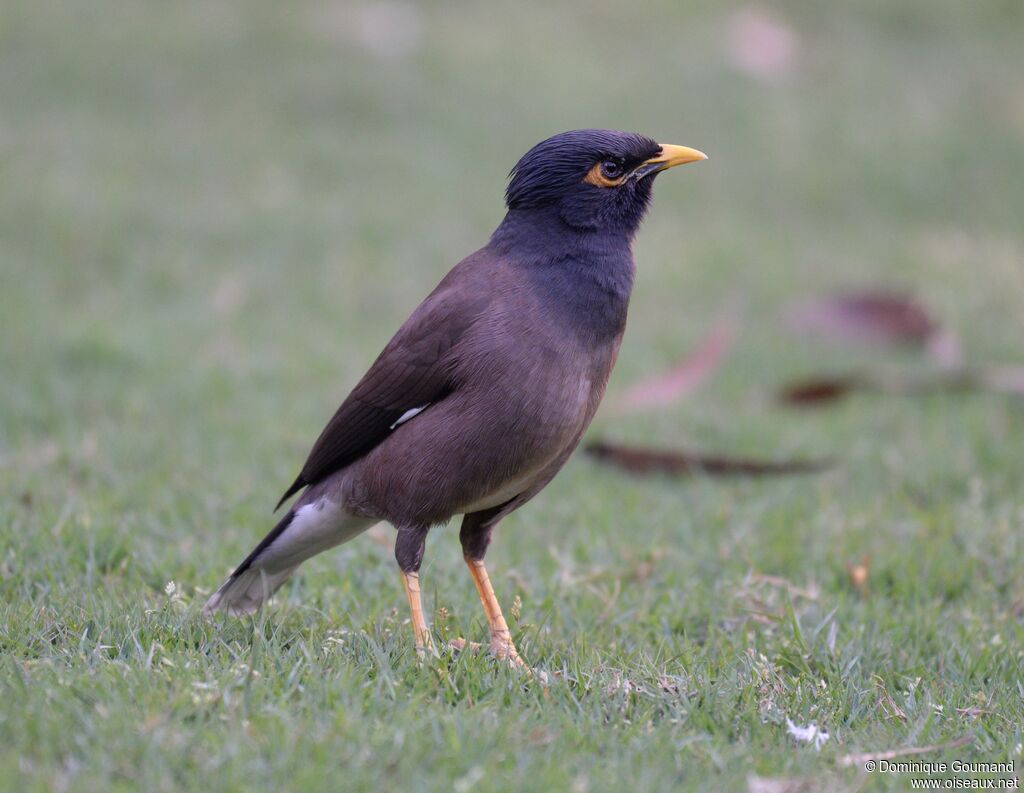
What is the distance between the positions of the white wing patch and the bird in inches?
0.4

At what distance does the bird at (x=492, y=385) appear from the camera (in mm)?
4121

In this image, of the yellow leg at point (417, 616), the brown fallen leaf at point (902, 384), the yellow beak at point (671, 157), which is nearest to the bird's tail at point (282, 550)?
the yellow leg at point (417, 616)

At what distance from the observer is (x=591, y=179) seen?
456 cm

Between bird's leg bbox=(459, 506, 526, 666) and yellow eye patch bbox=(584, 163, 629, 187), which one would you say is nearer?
bird's leg bbox=(459, 506, 526, 666)

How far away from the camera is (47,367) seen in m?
7.46

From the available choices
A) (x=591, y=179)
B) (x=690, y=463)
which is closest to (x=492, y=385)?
(x=591, y=179)

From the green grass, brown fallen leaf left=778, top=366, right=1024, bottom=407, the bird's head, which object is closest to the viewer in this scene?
the green grass

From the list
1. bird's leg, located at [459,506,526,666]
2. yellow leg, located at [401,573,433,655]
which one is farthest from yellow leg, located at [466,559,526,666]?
yellow leg, located at [401,573,433,655]

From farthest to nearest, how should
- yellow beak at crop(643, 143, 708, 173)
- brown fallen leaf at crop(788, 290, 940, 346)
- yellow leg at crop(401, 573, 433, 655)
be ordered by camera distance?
brown fallen leaf at crop(788, 290, 940, 346) < yellow beak at crop(643, 143, 708, 173) < yellow leg at crop(401, 573, 433, 655)

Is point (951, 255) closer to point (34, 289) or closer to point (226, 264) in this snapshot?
point (226, 264)

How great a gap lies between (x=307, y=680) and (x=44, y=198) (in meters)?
7.60

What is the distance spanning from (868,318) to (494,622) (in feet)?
18.7

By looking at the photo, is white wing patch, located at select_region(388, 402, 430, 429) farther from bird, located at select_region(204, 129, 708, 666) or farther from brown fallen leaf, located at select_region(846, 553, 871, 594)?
brown fallen leaf, located at select_region(846, 553, 871, 594)

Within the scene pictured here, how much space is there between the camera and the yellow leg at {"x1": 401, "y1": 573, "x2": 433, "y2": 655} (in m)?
3.97
